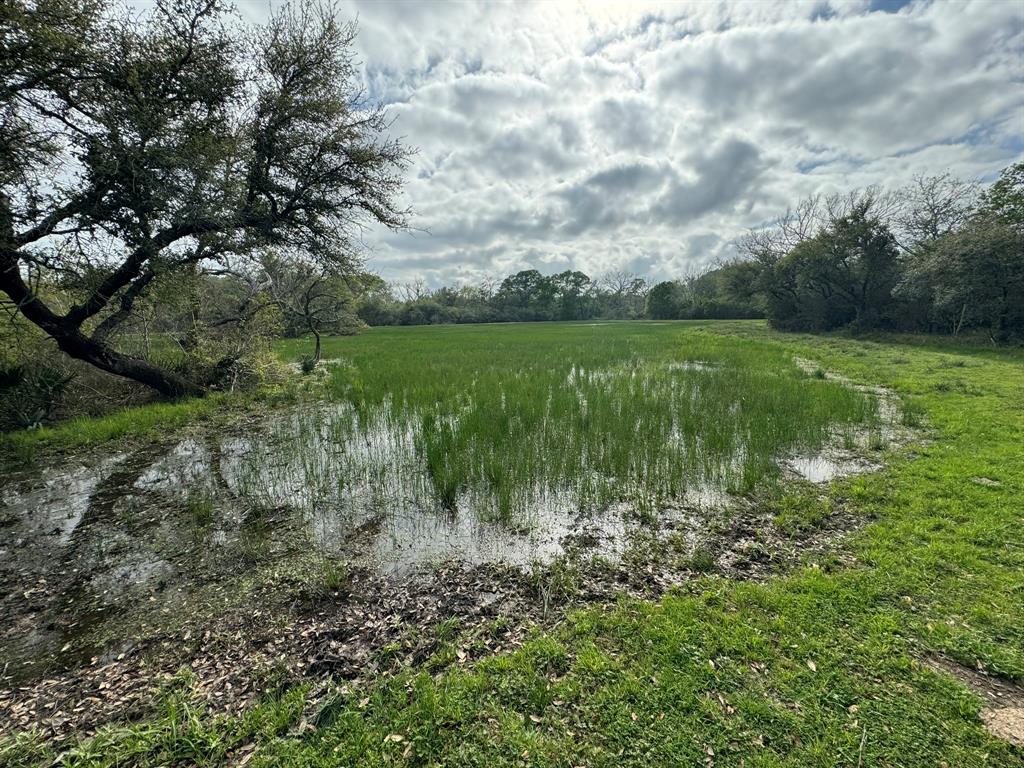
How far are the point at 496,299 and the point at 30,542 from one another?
3409 inches

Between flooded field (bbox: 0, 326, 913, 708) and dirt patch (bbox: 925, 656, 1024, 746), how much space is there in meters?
2.25

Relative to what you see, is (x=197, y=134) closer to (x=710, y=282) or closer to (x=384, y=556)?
(x=384, y=556)

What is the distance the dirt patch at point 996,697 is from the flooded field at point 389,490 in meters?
2.25

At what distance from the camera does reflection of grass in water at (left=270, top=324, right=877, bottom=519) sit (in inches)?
255

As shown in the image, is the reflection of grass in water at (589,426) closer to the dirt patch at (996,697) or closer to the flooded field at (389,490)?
the flooded field at (389,490)

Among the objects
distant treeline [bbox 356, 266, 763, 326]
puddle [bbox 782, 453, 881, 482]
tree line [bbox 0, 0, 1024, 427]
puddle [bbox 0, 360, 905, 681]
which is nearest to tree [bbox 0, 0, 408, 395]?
tree line [bbox 0, 0, 1024, 427]

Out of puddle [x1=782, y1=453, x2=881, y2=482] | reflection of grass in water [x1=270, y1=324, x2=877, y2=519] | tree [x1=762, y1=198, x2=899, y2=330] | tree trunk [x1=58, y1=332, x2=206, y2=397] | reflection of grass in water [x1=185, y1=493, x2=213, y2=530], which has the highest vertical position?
tree [x1=762, y1=198, x2=899, y2=330]

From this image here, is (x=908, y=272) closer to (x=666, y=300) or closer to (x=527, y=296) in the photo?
(x=666, y=300)

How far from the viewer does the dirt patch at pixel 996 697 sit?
2.54m

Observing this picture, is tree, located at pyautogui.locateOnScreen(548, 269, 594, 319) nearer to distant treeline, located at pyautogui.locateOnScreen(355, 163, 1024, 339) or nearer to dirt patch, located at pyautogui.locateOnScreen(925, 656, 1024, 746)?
distant treeline, located at pyautogui.locateOnScreen(355, 163, 1024, 339)

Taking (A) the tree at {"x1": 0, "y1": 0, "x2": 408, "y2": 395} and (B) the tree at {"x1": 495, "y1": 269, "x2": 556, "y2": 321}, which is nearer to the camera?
(A) the tree at {"x1": 0, "y1": 0, "x2": 408, "y2": 395}

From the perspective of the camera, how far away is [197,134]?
8859mm

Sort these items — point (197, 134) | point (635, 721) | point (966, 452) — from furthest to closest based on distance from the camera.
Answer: point (197, 134) < point (966, 452) < point (635, 721)

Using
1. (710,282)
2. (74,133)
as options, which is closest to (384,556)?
(74,133)
